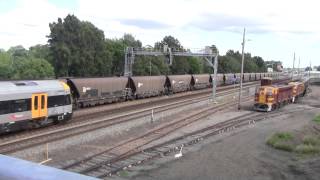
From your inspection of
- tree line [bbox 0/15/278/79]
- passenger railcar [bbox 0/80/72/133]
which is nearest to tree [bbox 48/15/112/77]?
tree line [bbox 0/15/278/79]

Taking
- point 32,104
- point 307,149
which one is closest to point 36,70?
point 32,104

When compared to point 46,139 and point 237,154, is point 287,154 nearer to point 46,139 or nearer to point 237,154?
point 237,154

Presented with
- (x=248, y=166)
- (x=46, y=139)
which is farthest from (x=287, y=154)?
(x=46, y=139)

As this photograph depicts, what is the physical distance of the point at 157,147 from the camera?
2459 cm

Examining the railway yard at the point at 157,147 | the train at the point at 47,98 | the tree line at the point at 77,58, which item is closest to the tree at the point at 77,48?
the tree line at the point at 77,58

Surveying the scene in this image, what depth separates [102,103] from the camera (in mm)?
45969

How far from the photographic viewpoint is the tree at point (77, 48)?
86250 millimetres

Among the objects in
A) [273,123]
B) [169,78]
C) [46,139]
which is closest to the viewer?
[46,139]

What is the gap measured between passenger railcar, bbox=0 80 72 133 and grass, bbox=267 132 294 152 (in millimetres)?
13269

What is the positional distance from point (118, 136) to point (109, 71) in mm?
69043

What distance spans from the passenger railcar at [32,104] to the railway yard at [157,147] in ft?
2.13

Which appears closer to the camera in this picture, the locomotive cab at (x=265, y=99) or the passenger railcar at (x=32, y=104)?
the passenger railcar at (x=32, y=104)

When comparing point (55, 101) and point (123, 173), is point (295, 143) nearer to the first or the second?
point (123, 173)

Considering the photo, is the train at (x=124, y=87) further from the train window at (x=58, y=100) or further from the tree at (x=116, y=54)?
the tree at (x=116, y=54)
